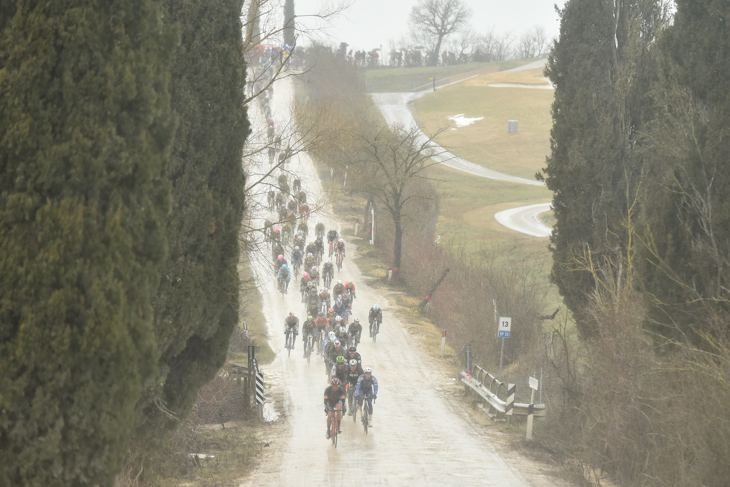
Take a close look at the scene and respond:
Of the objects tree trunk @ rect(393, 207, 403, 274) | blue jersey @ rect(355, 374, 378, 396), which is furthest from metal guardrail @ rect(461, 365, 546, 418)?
tree trunk @ rect(393, 207, 403, 274)

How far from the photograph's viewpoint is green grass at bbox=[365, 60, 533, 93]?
113688mm

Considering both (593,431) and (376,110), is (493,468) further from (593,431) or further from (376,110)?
(376,110)

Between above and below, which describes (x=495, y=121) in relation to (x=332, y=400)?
above

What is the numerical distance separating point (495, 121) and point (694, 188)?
3056 inches

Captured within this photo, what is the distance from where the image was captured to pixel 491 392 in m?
21.4

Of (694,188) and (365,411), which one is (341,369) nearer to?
(365,411)

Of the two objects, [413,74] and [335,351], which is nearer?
[335,351]

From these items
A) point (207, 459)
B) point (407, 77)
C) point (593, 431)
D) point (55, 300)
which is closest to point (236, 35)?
point (55, 300)

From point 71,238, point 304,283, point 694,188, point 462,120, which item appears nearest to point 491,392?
point 694,188

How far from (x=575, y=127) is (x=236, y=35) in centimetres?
1211

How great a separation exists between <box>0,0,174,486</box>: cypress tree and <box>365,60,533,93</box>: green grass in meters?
105

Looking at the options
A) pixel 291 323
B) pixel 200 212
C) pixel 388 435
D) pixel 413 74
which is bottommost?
pixel 388 435

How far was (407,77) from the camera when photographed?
119875 mm

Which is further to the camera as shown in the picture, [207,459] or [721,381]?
[207,459]
